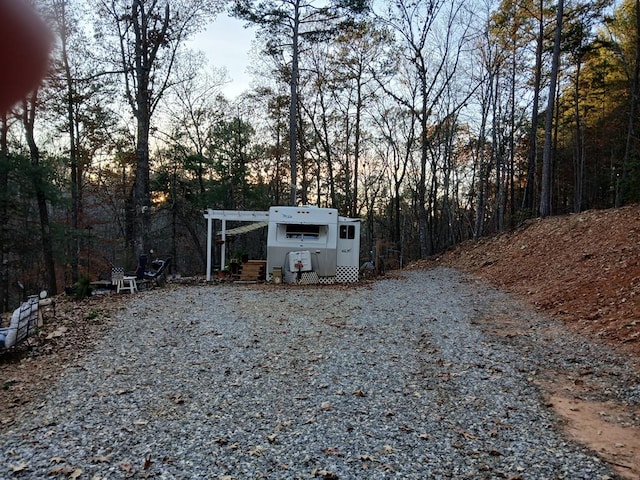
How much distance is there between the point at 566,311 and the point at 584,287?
1.16 meters

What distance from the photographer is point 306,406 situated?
422cm

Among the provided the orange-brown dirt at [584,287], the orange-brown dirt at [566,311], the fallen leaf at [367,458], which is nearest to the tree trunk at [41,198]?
the orange-brown dirt at [566,311]

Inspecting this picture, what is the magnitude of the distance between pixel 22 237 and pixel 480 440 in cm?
1715

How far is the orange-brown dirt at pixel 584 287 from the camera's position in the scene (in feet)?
12.0

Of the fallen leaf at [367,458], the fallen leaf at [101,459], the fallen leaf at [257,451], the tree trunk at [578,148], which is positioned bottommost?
the fallen leaf at [101,459]

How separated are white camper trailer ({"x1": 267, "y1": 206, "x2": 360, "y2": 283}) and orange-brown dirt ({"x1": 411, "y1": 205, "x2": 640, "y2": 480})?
4.72 meters

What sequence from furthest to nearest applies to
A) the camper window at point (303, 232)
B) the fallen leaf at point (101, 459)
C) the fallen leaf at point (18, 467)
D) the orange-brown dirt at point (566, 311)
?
the camper window at point (303, 232) < the orange-brown dirt at point (566, 311) < the fallen leaf at point (101, 459) < the fallen leaf at point (18, 467)

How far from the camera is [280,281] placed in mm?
13688

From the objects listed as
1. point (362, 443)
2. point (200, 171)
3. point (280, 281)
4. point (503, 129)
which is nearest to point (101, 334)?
point (362, 443)

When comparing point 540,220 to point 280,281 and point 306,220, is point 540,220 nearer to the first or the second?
point 306,220

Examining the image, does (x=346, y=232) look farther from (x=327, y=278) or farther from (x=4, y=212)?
(x=4, y=212)

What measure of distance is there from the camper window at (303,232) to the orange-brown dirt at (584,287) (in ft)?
17.4

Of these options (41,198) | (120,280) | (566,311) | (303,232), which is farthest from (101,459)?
(41,198)

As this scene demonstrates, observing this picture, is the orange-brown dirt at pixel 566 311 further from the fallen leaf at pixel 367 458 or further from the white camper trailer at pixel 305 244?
the white camper trailer at pixel 305 244
